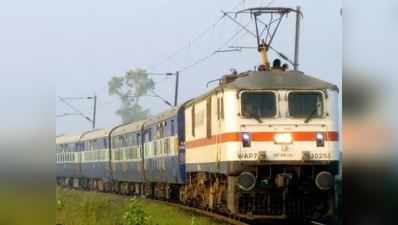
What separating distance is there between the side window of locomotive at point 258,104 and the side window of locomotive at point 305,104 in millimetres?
316

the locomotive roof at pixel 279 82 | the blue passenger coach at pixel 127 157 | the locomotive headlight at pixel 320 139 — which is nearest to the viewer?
the locomotive headlight at pixel 320 139

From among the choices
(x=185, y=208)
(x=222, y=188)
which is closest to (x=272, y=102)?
(x=222, y=188)

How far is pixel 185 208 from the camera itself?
58.7ft

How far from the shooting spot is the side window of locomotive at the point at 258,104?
42.7ft

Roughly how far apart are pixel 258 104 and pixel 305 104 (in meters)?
0.80

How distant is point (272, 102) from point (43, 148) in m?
8.39

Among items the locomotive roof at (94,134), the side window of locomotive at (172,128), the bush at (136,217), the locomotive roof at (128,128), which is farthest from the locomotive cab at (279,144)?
the locomotive roof at (94,134)

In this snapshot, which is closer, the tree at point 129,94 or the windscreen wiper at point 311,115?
the windscreen wiper at point 311,115

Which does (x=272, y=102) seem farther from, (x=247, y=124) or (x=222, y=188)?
(x=222, y=188)

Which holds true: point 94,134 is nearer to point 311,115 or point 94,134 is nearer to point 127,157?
point 127,157

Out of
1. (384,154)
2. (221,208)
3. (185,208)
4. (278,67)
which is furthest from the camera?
(185,208)

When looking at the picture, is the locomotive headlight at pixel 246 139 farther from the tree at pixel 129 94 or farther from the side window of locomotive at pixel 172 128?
the tree at pixel 129 94

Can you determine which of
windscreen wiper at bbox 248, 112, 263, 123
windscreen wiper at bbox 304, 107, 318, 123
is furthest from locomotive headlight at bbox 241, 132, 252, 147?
windscreen wiper at bbox 304, 107, 318, 123

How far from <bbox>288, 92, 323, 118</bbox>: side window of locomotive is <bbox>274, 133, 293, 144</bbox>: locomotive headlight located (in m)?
0.42
